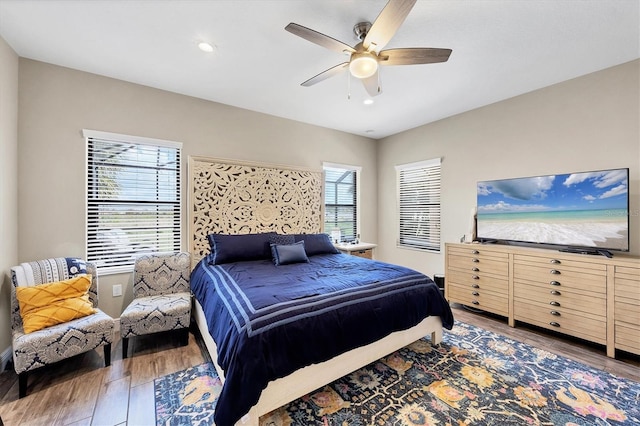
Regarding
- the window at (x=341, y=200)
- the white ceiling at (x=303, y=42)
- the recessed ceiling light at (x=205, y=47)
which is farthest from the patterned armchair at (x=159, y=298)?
the window at (x=341, y=200)

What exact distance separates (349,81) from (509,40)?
1.51 metres

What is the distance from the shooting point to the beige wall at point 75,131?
2559 mm

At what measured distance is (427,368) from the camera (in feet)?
7.34

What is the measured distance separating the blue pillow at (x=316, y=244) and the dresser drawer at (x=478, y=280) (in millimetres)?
1699

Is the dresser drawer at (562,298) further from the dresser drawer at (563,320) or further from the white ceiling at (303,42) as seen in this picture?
the white ceiling at (303,42)

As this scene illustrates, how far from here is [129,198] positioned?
3053 mm

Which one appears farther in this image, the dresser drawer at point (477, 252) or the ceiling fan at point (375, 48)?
the dresser drawer at point (477, 252)

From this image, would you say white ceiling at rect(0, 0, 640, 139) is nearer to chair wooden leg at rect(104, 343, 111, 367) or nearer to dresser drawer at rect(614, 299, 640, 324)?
dresser drawer at rect(614, 299, 640, 324)

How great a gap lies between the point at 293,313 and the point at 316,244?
1979 millimetres

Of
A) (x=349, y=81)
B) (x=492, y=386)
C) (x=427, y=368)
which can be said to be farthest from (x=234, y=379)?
(x=349, y=81)

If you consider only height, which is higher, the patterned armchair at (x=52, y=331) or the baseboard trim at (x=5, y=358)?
the patterned armchair at (x=52, y=331)

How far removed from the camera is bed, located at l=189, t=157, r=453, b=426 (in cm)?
154

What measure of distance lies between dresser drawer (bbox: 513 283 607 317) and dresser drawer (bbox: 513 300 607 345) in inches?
1.8

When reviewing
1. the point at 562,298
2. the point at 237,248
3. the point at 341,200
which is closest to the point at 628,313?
the point at 562,298
